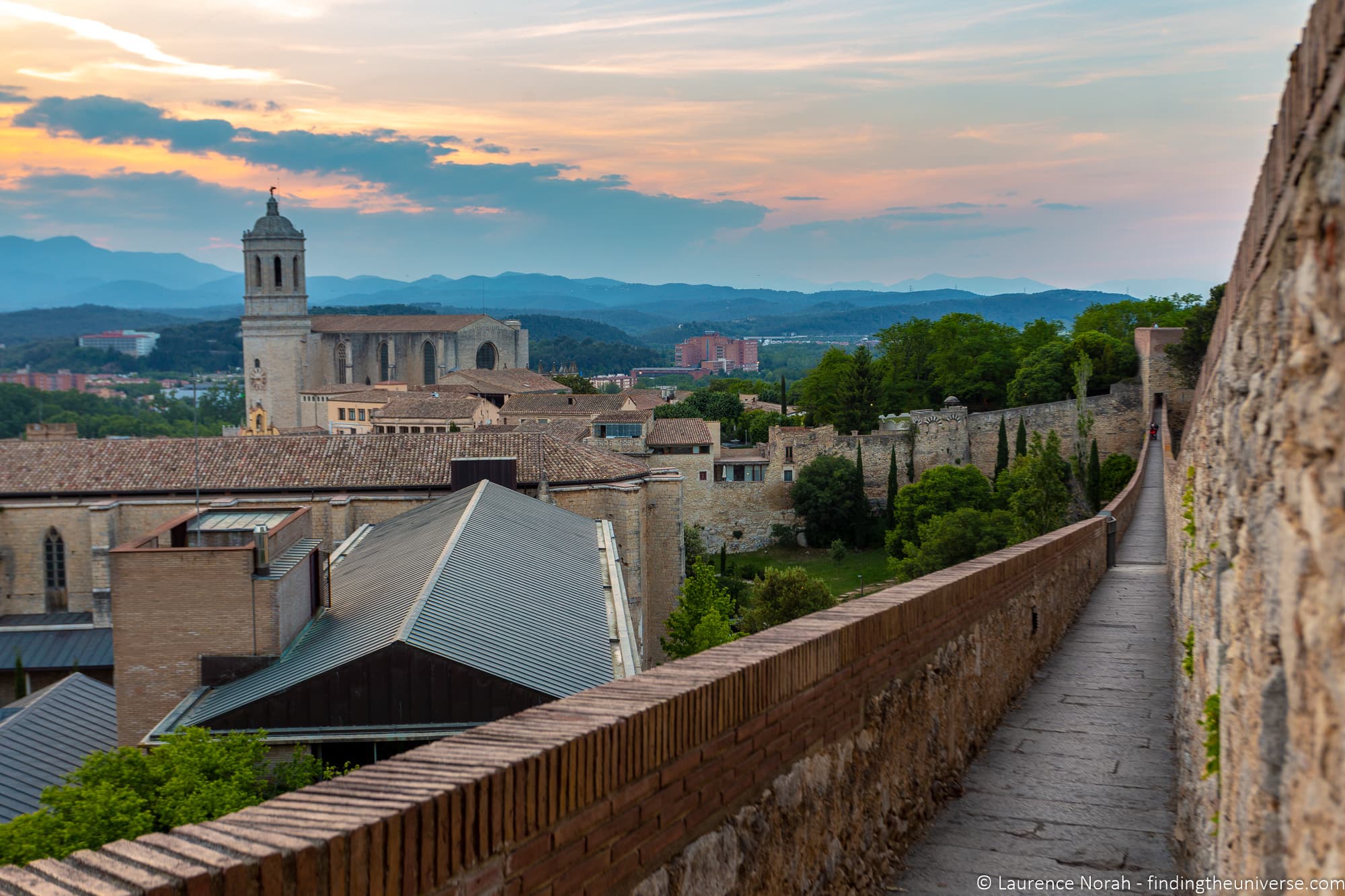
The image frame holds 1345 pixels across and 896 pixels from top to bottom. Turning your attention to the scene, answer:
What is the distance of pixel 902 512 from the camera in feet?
173

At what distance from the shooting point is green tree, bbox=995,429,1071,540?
3675 centimetres

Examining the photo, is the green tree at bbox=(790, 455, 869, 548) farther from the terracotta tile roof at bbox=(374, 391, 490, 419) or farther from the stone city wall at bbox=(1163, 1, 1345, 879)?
the stone city wall at bbox=(1163, 1, 1345, 879)

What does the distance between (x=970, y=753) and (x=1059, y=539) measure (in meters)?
4.74

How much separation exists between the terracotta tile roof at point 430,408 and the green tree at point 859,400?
20.1 meters

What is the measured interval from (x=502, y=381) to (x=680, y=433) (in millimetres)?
28976

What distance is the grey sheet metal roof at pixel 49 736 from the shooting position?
17.8m

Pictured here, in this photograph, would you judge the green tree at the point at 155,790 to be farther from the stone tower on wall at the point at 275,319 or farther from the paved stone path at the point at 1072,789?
the stone tower on wall at the point at 275,319

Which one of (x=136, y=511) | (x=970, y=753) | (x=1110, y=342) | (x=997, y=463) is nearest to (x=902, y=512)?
(x=997, y=463)

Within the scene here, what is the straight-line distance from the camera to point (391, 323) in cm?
10200

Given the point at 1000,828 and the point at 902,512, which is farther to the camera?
the point at 902,512

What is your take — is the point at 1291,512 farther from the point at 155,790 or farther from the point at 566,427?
the point at 566,427

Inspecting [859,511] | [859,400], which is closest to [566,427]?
[859,511]

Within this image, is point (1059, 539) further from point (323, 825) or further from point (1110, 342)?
point (1110, 342)

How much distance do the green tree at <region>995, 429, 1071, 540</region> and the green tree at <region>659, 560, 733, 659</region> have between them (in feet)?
26.2
